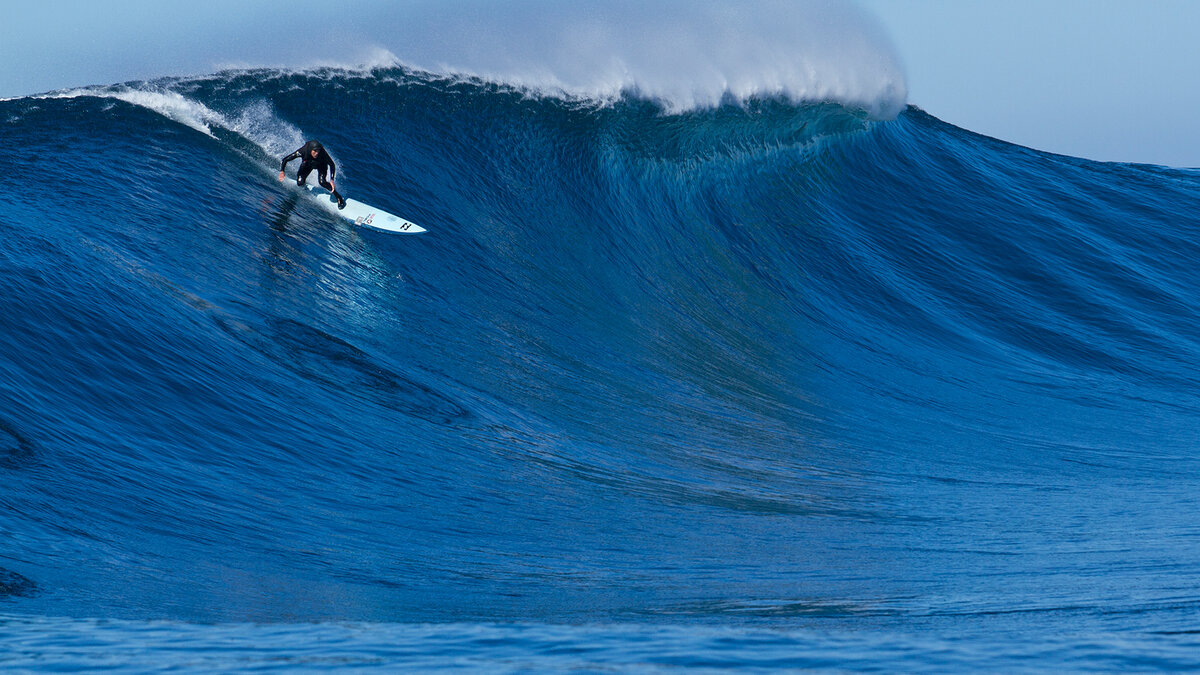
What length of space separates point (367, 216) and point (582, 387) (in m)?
3.56

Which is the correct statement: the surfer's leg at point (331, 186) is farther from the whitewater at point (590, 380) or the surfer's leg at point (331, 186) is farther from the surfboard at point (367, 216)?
the whitewater at point (590, 380)

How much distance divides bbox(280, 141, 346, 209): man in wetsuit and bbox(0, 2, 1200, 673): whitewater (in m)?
0.42

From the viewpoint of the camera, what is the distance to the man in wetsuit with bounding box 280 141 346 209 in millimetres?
10914

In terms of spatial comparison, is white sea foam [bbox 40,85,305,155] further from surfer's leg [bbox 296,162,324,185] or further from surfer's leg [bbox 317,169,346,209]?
surfer's leg [bbox 317,169,346,209]

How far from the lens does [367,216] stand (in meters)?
11.0

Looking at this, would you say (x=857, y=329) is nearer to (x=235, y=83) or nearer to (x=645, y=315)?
(x=645, y=315)

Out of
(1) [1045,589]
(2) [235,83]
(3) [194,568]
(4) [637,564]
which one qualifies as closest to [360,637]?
(3) [194,568]

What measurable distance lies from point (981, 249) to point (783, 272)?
3077 millimetres

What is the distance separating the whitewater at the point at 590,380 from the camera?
440 centimetres

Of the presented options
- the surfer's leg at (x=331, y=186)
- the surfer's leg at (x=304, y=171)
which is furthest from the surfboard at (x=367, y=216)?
the surfer's leg at (x=304, y=171)

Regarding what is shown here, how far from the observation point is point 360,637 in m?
3.90

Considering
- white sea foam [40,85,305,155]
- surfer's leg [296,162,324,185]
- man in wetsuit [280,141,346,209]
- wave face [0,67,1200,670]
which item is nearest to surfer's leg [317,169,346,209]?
man in wetsuit [280,141,346,209]

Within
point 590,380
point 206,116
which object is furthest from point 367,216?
point 590,380

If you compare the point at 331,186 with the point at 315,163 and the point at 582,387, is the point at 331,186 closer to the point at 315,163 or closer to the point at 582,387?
the point at 315,163
